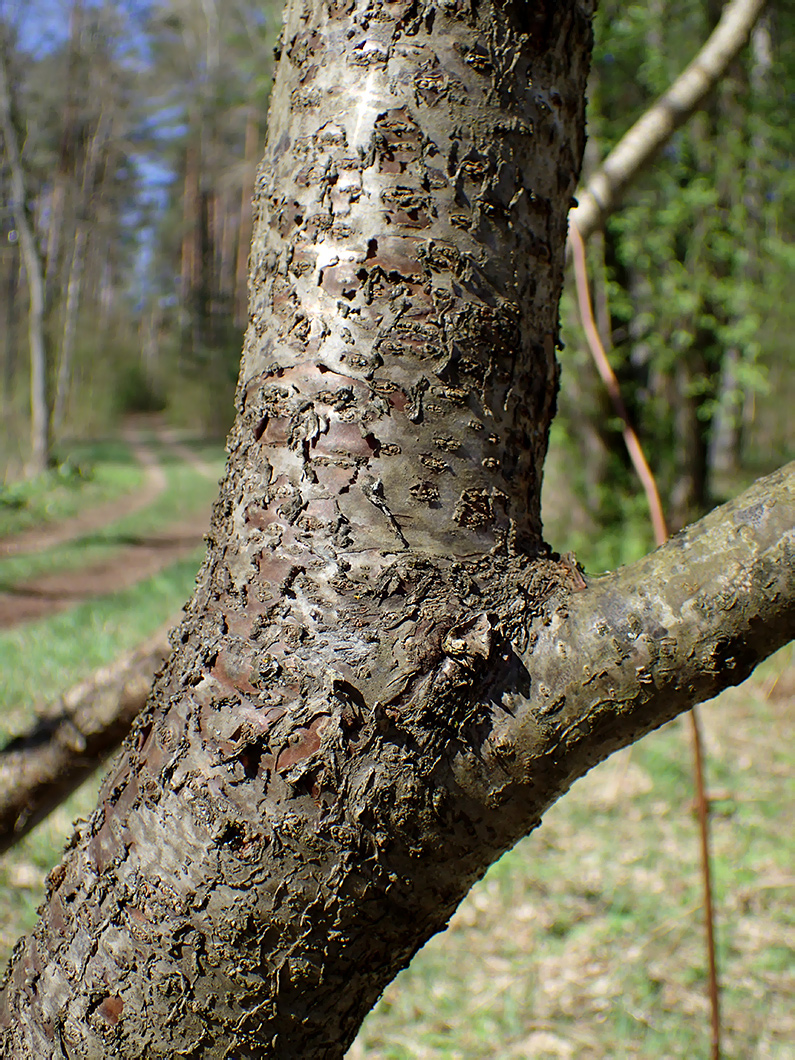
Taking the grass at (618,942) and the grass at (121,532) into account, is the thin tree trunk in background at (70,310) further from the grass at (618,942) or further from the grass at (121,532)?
the grass at (618,942)

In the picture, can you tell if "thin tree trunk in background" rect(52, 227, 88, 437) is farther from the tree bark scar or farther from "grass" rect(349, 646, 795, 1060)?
the tree bark scar

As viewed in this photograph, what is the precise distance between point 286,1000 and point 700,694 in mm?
503

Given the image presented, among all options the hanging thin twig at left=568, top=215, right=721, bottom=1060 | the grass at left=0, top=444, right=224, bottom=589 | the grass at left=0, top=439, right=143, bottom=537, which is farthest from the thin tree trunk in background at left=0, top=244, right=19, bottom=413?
the hanging thin twig at left=568, top=215, right=721, bottom=1060

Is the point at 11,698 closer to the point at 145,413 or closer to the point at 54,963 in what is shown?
the point at 54,963

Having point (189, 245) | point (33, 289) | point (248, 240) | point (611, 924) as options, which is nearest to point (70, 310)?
point (33, 289)

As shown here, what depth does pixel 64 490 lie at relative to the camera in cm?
1171

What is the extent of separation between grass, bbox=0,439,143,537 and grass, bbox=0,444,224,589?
0.74 m

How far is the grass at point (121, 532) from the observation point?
24.7 ft

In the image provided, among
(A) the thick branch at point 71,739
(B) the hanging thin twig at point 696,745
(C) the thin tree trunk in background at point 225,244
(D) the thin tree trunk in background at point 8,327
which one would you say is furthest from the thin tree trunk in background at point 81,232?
(B) the hanging thin twig at point 696,745

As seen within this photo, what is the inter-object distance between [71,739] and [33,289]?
12.0m

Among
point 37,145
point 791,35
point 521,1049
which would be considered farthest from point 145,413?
point 521,1049

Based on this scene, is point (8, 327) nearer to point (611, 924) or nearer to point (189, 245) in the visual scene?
point (611, 924)

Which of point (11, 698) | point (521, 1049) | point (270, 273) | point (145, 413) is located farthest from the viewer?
point (145, 413)

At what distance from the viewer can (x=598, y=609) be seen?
760mm
